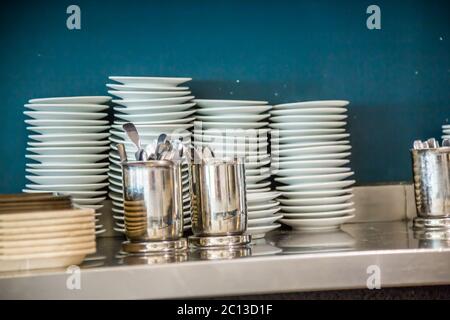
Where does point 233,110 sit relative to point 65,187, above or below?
above

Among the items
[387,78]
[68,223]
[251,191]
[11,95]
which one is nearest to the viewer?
[68,223]

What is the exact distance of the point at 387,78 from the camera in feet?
7.91

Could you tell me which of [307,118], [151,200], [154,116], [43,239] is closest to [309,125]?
[307,118]

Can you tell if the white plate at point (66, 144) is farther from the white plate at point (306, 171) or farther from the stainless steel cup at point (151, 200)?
the white plate at point (306, 171)

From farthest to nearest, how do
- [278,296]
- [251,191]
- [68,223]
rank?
[251,191]
[278,296]
[68,223]

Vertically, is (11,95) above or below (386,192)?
above

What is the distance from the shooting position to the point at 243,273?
1.62m

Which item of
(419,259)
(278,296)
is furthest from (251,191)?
(419,259)

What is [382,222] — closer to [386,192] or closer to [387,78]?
[386,192]

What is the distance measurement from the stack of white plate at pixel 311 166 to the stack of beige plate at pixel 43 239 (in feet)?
2.25

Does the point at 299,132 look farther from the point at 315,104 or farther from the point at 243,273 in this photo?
the point at 243,273

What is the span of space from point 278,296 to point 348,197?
48cm

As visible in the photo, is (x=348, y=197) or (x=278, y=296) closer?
(x=278, y=296)

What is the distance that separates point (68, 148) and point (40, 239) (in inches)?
20.3
